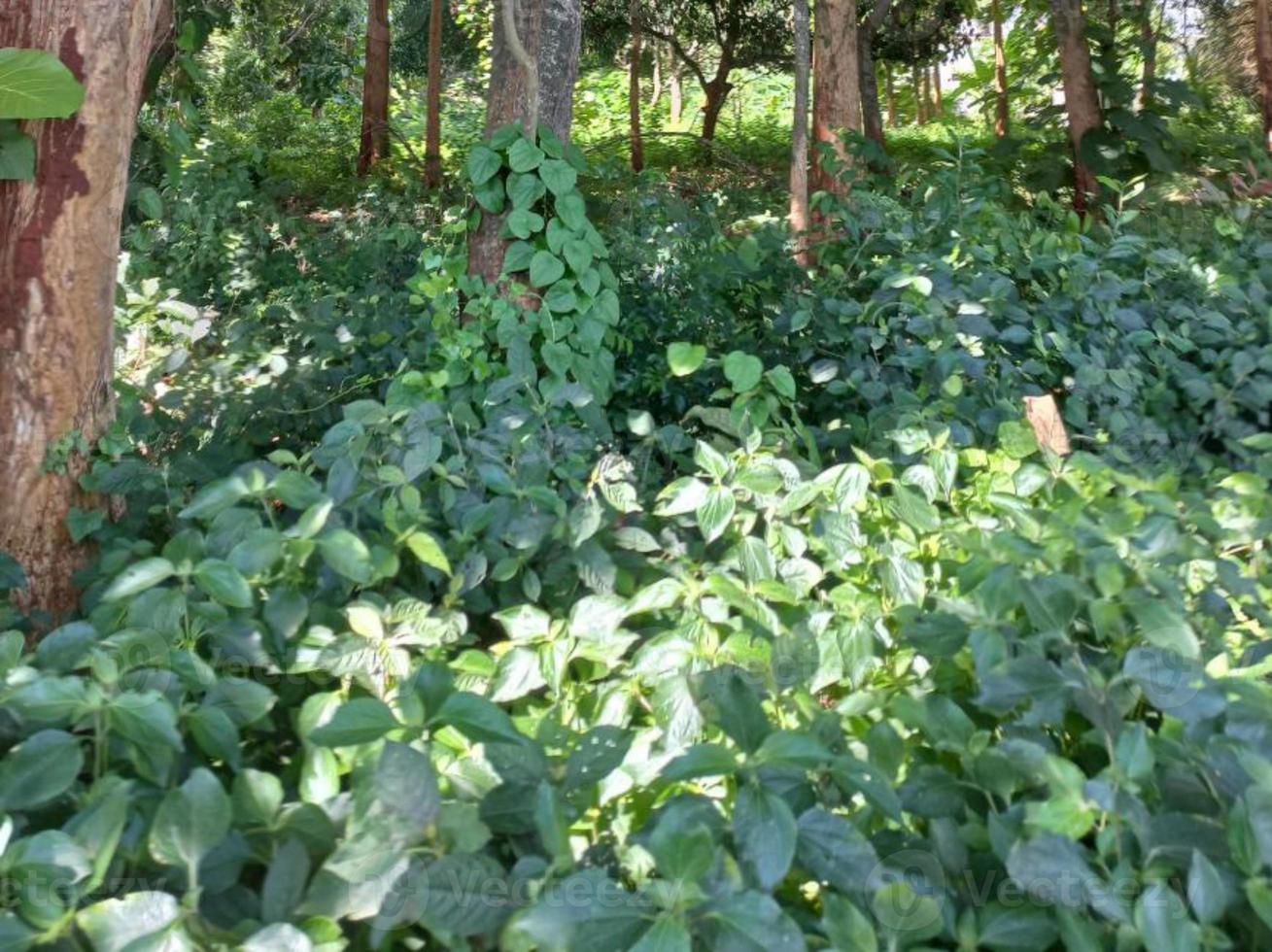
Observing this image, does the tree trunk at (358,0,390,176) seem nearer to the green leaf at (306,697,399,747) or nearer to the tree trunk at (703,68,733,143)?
the tree trunk at (703,68,733,143)

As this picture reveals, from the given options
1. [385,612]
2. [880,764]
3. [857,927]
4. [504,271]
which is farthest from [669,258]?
[857,927]

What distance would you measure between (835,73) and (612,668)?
18.2ft

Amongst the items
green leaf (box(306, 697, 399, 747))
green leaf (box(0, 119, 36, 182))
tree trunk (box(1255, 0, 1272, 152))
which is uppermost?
tree trunk (box(1255, 0, 1272, 152))

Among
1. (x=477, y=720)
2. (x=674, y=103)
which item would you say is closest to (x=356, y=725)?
(x=477, y=720)

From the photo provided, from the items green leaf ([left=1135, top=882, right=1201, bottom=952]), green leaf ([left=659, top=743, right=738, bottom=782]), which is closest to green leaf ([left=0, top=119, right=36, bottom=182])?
green leaf ([left=659, top=743, right=738, bottom=782])

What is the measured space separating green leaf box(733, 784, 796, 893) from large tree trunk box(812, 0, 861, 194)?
Result: 5.73 metres

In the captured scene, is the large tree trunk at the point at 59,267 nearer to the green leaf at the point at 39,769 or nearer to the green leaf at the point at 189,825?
the green leaf at the point at 39,769

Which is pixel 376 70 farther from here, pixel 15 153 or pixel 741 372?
pixel 741 372

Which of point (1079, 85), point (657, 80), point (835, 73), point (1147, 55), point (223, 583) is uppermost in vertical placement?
point (657, 80)

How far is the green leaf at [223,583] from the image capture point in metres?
1.62

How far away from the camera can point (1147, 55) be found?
8945 mm

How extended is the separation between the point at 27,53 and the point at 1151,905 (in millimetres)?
2362

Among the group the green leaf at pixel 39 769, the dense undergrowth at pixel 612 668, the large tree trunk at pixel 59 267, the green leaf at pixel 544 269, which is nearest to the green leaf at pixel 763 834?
the dense undergrowth at pixel 612 668

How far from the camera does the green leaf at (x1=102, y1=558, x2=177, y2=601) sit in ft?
5.50
